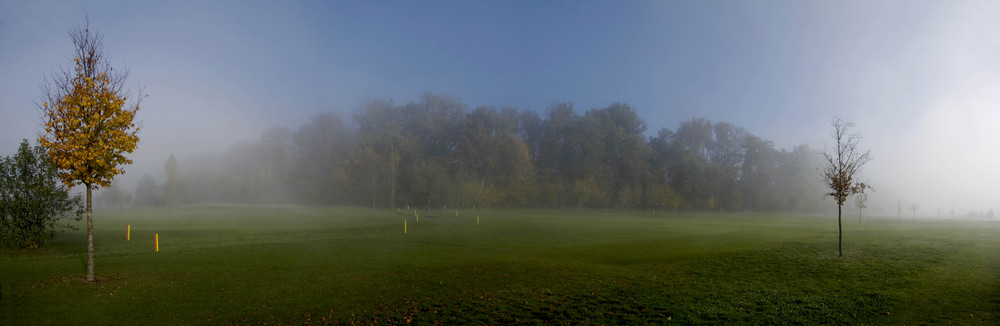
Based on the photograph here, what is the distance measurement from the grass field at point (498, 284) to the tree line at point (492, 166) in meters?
65.1

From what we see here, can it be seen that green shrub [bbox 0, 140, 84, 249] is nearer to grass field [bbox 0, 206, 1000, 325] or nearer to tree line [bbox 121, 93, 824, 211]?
grass field [bbox 0, 206, 1000, 325]

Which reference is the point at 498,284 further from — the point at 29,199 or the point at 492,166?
the point at 492,166

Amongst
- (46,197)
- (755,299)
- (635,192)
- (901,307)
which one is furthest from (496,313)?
(635,192)

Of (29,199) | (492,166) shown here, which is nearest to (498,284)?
(29,199)

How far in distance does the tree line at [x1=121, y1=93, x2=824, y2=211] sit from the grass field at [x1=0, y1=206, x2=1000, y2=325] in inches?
2563

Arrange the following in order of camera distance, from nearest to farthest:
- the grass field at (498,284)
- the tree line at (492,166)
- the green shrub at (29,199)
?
the grass field at (498,284), the green shrub at (29,199), the tree line at (492,166)

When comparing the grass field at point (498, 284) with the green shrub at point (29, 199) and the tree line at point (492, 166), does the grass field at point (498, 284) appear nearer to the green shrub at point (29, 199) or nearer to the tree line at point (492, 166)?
the green shrub at point (29, 199)

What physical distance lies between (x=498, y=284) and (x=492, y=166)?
8510cm

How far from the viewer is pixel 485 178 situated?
99.3 m

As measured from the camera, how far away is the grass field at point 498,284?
12.2 metres

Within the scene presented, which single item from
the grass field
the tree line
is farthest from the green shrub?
the tree line

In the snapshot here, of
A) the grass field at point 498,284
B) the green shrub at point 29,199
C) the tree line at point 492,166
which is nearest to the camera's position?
the grass field at point 498,284

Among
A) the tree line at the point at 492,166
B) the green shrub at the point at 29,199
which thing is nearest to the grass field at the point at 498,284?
the green shrub at the point at 29,199

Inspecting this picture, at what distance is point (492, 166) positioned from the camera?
101 meters
